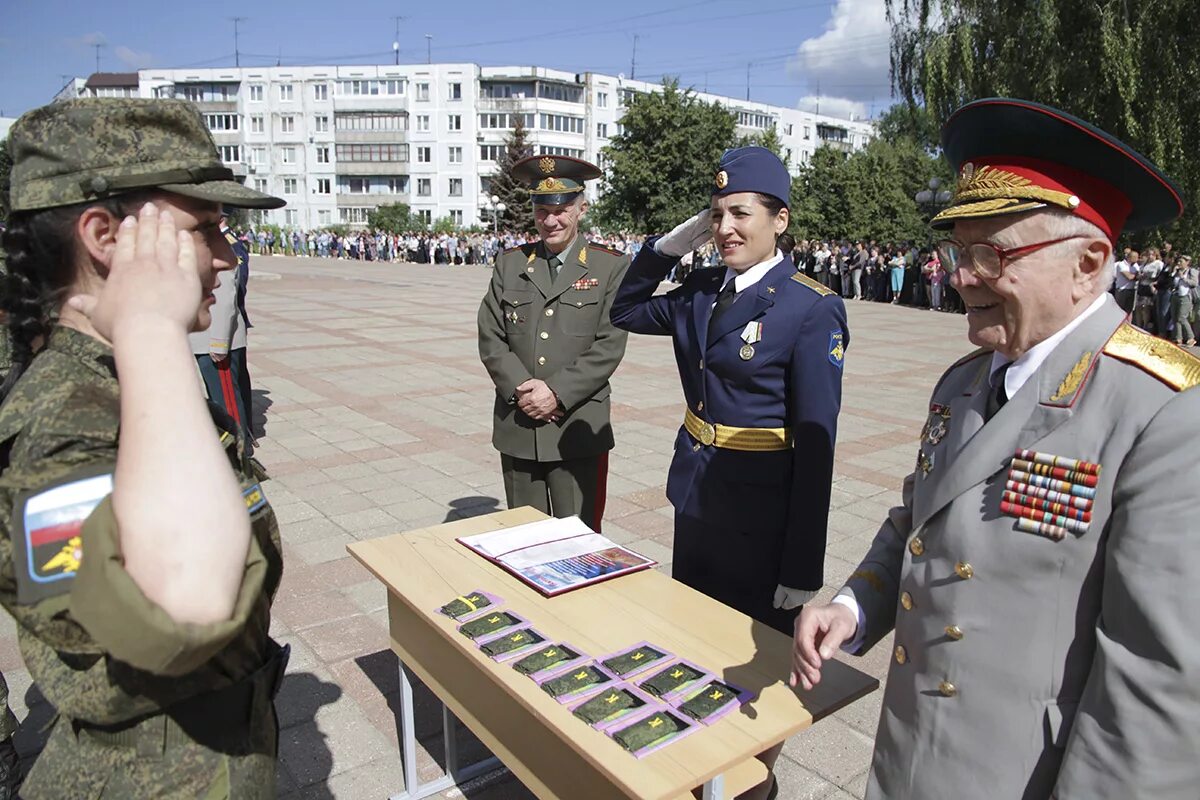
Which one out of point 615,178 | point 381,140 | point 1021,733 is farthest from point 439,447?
point 381,140

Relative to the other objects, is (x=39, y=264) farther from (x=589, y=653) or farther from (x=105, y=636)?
(x=589, y=653)

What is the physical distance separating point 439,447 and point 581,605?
201 inches

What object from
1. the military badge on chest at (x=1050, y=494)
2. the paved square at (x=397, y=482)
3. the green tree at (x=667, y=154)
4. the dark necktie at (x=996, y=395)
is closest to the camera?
the military badge on chest at (x=1050, y=494)

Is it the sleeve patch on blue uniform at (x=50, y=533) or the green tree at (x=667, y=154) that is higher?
the green tree at (x=667, y=154)

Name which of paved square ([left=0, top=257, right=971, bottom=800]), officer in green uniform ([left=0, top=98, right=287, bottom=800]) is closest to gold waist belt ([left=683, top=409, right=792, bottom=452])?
paved square ([left=0, top=257, right=971, bottom=800])

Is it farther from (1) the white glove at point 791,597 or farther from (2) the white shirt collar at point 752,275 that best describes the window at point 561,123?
(1) the white glove at point 791,597

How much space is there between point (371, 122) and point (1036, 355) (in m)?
78.1

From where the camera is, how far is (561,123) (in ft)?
239

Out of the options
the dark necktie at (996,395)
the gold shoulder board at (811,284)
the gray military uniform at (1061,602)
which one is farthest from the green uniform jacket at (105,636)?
the gold shoulder board at (811,284)

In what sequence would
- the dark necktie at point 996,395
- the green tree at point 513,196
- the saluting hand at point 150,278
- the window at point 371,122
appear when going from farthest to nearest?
the window at point 371,122 < the green tree at point 513,196 < the dark necktie at point 996,395 < the saluting hand at point 150,278

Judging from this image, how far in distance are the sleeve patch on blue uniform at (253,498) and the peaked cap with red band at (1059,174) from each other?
134 centimetres

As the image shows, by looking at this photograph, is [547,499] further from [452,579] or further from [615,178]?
[615,178]

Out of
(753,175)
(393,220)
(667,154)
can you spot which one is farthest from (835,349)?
(393,220)

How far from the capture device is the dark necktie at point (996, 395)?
5.17 ft
